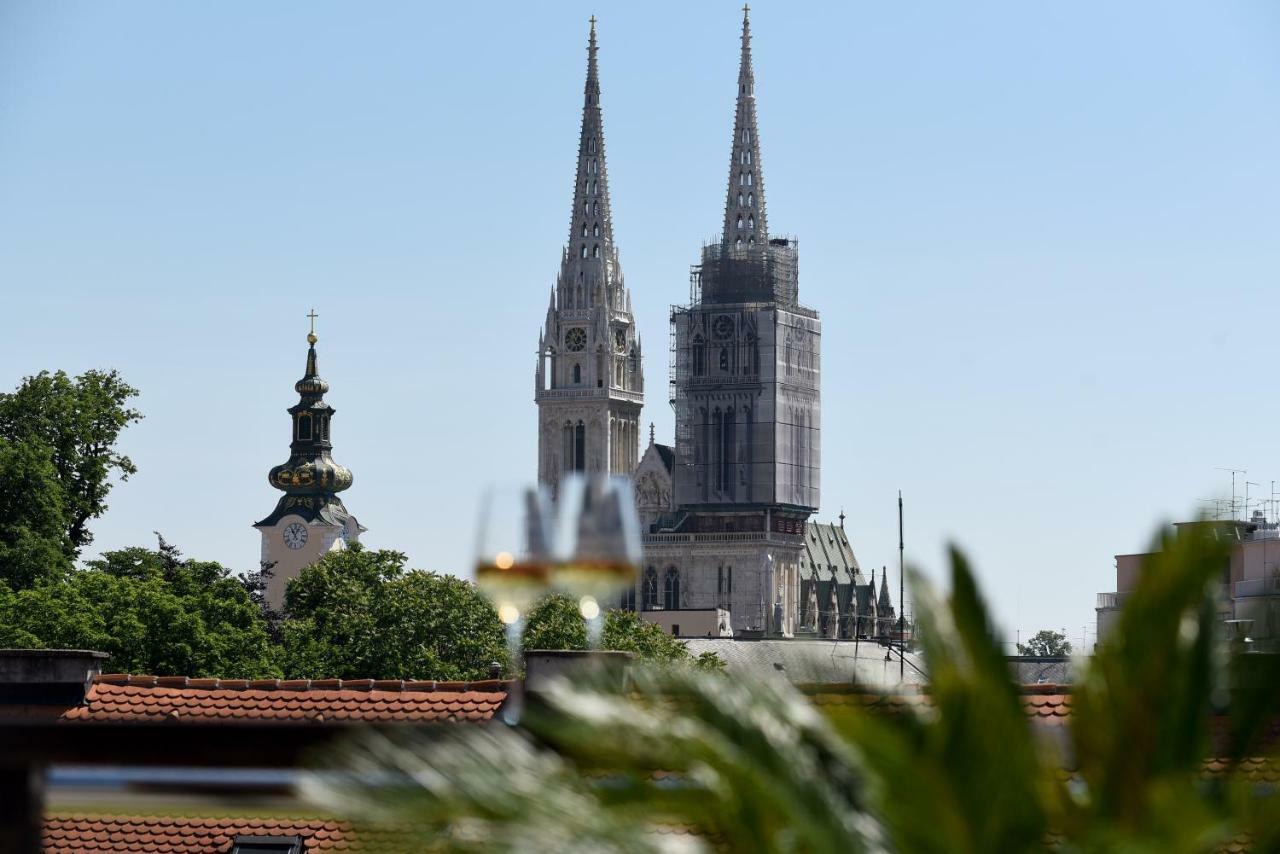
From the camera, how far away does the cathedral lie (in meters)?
159

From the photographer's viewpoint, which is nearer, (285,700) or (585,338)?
(285,700)

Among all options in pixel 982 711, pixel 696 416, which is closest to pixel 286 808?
pixel 982 711

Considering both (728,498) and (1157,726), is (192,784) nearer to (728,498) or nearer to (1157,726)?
(1157,726)

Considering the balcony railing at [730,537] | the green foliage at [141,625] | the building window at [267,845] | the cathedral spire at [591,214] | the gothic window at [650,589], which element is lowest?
the building window at [267,845]

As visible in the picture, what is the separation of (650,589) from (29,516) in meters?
106

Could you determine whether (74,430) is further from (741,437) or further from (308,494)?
(741,437)

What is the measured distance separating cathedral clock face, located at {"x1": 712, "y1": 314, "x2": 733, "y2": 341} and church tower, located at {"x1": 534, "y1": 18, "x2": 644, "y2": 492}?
13.2 meters

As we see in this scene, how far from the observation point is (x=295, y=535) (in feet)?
455

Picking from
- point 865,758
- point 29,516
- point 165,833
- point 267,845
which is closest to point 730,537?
point 29,516

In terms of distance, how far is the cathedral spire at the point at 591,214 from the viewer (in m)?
171

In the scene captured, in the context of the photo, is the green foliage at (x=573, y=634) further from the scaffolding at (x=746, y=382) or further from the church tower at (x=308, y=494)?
the scaffolding at (x=746, y=382)

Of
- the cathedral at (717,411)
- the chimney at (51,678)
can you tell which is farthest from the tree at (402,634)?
the cathedral at (717,411)

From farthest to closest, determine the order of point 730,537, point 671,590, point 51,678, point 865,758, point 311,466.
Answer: point 671,590, point 730,537, point 311,466, point 51,678, point 865,758

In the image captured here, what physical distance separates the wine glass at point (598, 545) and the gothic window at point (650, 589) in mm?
161245
